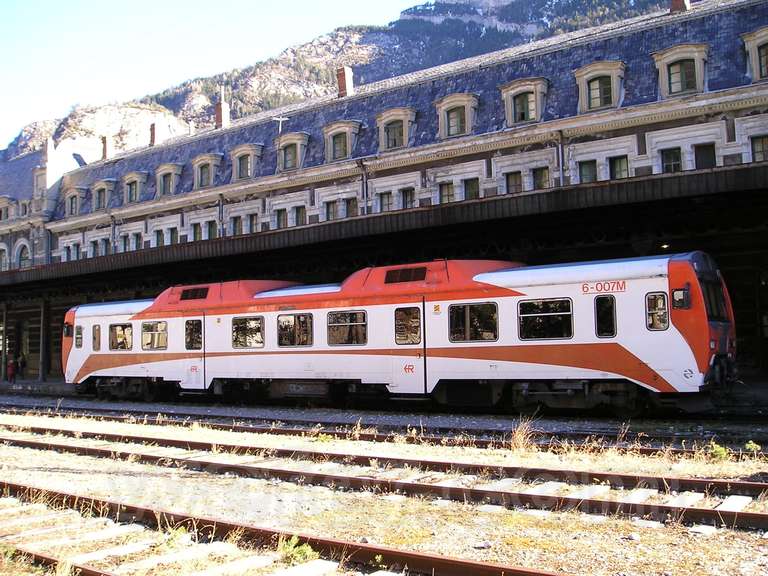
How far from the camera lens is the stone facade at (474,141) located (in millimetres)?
25297

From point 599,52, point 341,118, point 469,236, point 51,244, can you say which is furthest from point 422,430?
point 51,244

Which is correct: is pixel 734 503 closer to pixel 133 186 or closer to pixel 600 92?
pixel 600 92

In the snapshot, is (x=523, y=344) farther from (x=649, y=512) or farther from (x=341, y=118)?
(x=341, y=118)

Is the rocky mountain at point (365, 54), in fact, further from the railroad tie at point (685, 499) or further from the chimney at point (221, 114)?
the railroad tie at point (685, 499)

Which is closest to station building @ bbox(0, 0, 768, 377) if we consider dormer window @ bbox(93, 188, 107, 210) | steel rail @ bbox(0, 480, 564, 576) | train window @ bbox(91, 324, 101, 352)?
dormer window @ bbox(93, 188, 107, 210)

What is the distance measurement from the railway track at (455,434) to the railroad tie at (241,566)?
18.5ft

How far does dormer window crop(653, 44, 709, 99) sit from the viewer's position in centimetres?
2531

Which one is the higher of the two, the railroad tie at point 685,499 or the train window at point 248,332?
the train window at point 248,332

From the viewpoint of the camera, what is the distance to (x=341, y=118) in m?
35.7

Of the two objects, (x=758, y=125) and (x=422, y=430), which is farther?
(x=758, y=125)

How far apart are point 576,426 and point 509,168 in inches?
712

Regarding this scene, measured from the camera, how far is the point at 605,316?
13.1 metres

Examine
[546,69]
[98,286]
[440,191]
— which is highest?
[546,69]

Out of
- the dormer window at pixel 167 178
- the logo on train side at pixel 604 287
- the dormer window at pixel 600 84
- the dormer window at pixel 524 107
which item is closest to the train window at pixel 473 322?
the logo on train side at pixel 604 287
